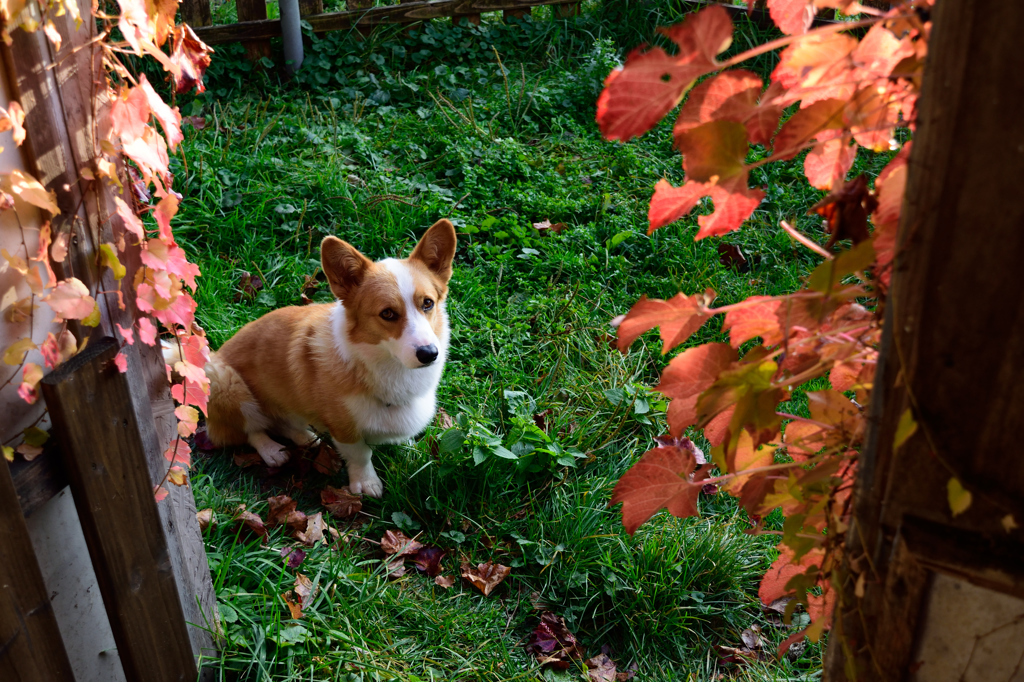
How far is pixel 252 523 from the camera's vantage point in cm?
257

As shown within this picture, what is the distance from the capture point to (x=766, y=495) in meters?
1.13

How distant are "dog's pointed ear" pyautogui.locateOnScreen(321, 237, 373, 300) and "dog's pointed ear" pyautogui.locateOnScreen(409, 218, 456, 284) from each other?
0.24 metres

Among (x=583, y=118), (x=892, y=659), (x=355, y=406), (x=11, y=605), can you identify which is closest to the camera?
(x=892, y=659)

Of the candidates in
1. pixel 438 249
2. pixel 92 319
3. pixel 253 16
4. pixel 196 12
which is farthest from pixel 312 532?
pixel 196 12

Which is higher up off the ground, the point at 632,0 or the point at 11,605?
the point at 632,0

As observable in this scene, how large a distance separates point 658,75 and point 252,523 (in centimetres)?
228

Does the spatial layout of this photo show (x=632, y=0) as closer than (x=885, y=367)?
No

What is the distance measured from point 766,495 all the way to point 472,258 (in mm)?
3133

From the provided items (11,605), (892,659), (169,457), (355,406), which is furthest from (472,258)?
(892,659)

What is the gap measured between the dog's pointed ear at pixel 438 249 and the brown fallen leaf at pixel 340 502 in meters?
0.98

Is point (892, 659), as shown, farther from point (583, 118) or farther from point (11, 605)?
point (583, 118)

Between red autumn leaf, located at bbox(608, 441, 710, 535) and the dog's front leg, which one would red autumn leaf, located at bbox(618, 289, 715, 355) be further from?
the dog's front leg

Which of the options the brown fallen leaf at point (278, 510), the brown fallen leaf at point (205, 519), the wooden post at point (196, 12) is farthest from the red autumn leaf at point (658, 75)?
the wooden post at point (196, 12)

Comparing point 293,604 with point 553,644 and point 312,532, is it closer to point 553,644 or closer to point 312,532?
point 312,532
